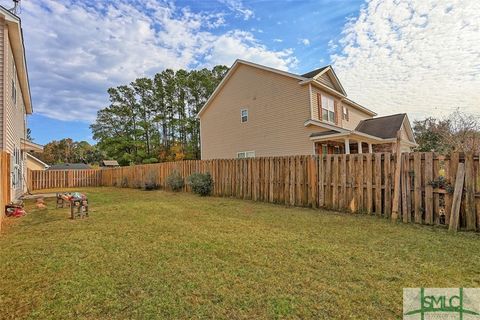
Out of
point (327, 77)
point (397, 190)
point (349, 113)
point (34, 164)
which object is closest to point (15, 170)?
point (397, 190)

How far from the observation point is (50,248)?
4453 millimetres

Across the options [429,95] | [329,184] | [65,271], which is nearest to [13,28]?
[65,271]

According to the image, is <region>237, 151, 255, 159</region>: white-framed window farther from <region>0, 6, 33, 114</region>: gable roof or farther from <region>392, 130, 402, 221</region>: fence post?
<region>0, 6, 33, 114</region>: gable roof

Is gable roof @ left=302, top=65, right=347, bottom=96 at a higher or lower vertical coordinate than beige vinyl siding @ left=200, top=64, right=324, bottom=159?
higher

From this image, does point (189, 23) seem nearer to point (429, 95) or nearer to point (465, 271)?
point (465, 271)

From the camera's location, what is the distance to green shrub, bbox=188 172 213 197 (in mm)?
12492

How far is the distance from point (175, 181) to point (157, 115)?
25378 millimetres

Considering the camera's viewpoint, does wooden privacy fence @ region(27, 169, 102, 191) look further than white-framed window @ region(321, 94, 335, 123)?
Yes

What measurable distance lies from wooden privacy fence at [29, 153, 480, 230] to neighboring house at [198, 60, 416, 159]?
4957 millimetres

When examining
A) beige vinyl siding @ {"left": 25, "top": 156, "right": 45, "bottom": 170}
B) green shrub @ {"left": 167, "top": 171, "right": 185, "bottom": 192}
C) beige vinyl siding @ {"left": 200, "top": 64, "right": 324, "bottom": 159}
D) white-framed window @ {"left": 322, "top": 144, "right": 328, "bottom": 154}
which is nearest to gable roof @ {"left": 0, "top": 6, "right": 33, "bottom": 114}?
green shrub @ {"left": 167, "top": 171, "right": 185, "bottom": 192}

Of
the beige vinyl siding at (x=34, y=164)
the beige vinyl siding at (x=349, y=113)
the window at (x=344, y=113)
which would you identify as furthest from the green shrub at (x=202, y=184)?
the beige vinyl siding at (x=34, y=164)

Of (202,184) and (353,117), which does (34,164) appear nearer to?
(202,184)

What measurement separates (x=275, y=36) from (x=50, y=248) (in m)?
12.6

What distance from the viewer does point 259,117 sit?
17000mm
